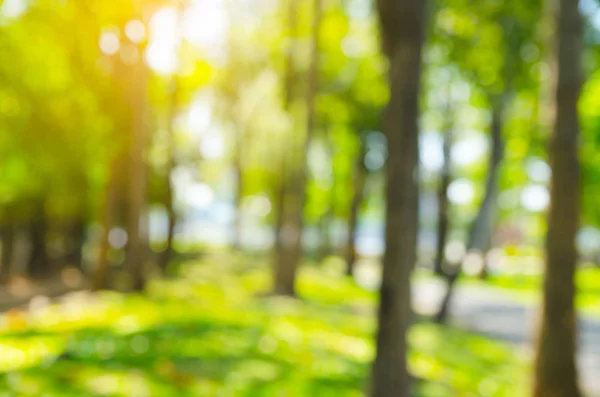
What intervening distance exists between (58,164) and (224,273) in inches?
543

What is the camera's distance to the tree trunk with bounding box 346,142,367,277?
3055cm

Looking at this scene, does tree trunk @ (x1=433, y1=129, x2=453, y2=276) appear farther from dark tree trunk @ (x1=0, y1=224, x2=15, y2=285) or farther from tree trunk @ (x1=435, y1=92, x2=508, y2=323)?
dark tree trunk @ (x1=0, y1=224, x2=15, y2=285)

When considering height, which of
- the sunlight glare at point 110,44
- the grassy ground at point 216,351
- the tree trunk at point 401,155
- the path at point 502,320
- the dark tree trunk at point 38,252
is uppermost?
the sunlight glare at point 110,44

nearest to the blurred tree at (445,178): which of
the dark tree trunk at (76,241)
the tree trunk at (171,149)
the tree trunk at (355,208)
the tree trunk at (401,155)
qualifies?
the tree trunk at (355,208)

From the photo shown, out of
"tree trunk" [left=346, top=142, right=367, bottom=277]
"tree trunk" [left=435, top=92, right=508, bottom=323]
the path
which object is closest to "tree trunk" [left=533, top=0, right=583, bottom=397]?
the path

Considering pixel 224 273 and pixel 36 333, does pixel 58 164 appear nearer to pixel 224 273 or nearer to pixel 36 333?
pixel 36 333

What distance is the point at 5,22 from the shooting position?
12094mm

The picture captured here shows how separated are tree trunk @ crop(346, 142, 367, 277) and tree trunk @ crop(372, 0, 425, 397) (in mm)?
23030

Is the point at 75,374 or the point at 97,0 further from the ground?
the point at 97,0

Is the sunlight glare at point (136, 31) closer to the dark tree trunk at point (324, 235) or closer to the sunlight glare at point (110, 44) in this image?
the sunlight glare at point (110, 44)

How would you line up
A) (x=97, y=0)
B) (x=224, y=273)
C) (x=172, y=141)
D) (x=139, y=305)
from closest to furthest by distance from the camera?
(x=139, y=305), (x=97, y=0), (x=172, y=141), (x=224, y=273)

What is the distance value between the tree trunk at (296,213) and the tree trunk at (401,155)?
1167 cm

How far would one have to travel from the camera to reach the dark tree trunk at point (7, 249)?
79.2 feet

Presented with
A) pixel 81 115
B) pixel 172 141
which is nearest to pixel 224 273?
pixel 172 141
